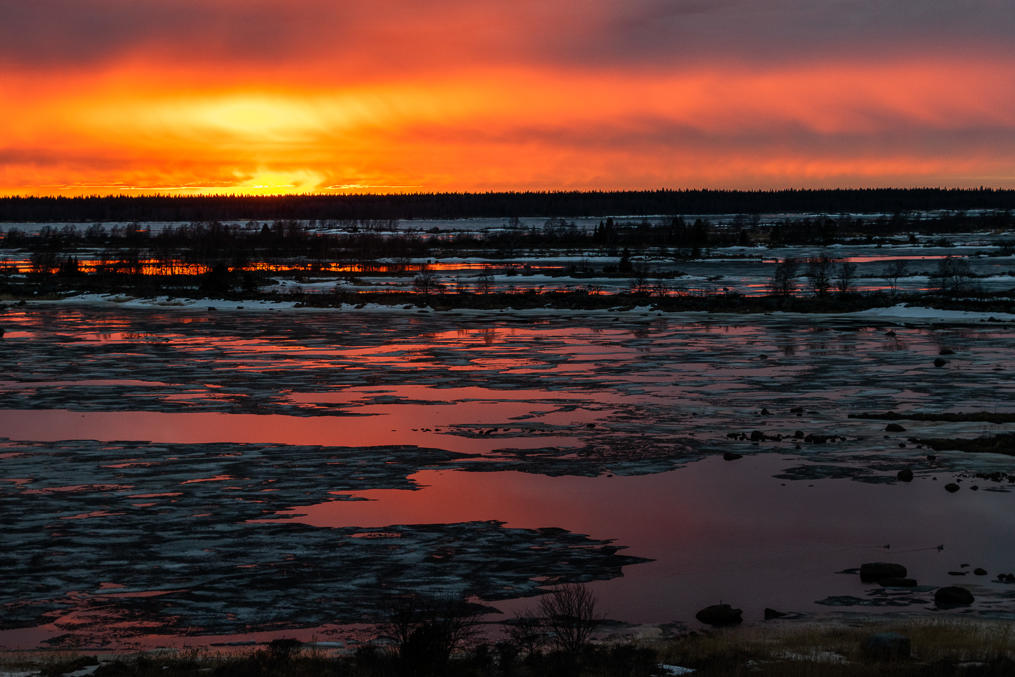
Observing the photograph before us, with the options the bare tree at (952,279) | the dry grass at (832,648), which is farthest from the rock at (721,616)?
the bare tree at (952,279)

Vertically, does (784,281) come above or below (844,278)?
below

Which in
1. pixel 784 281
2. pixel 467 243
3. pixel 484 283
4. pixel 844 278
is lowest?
pixel 484 283

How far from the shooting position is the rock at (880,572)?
14.4m

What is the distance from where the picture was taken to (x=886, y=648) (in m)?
11.1

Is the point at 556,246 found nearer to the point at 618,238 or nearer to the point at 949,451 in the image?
the point at 618,238

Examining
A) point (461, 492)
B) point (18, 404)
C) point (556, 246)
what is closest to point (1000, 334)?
point (461, 492)

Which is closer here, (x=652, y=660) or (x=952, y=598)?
(x=652, y=660)

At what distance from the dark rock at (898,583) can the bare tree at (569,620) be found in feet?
12.7

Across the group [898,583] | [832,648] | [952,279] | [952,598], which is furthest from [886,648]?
[952,279]

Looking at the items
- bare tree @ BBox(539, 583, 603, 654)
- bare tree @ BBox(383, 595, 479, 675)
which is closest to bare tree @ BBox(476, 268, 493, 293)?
bare tree @ BBox(383, 595, 479, 675)

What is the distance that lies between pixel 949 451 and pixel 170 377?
23.2 m

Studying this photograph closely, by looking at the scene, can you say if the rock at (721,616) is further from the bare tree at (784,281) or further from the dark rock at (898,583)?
the bare tree at (784,281)

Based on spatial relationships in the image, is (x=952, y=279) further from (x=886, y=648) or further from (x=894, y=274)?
(x=886, y=648)

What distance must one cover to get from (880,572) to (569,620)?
5177 mm
